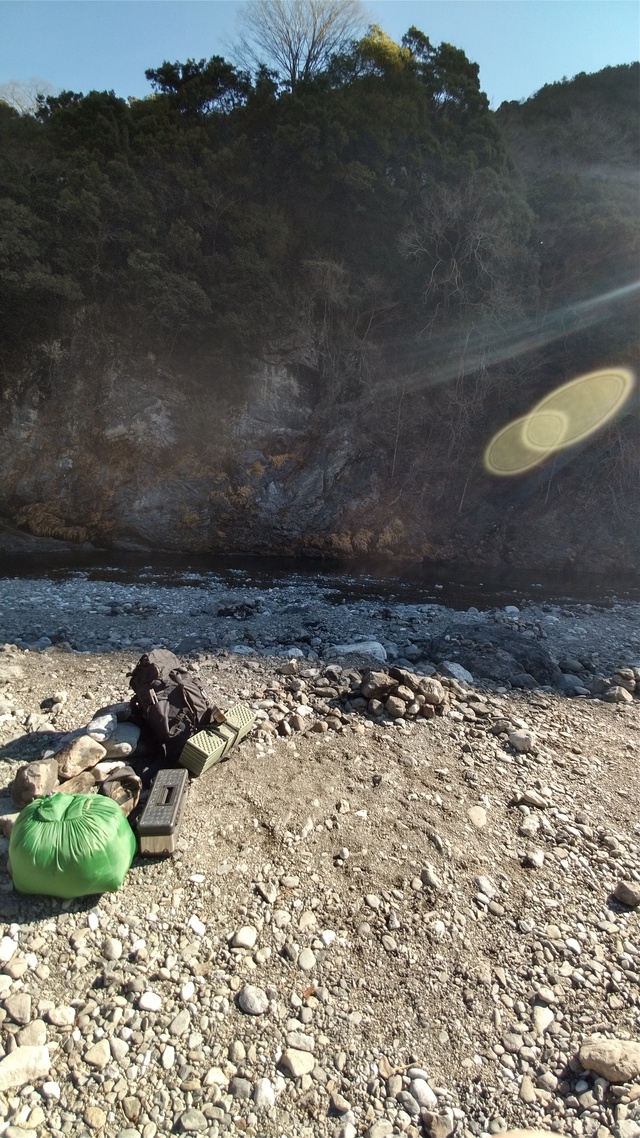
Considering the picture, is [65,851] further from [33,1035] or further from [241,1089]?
[241,1089]

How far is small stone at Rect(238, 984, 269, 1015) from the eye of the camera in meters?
2.82

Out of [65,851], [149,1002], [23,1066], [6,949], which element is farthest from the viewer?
[65,851]

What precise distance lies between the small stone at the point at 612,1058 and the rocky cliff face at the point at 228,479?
47.9ft

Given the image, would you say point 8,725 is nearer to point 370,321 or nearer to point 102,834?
point 102,834

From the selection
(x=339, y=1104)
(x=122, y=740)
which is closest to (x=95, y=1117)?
(x=339, y=1104)

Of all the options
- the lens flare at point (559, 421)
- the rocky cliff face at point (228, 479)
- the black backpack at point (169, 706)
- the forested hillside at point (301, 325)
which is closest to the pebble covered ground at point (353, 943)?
the black backpack at point (169, 706)

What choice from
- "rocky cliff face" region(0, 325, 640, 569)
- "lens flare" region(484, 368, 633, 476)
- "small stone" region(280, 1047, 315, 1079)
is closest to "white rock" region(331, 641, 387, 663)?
"small stone" region(280, 1047, 315, 1079)

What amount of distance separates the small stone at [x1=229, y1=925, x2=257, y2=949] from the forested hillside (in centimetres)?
1408

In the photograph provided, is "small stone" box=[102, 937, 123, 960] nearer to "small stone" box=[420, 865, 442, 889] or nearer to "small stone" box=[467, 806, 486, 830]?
"small stone" box=[420, 865, 442, 889]

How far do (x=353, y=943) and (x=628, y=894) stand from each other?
1847mm

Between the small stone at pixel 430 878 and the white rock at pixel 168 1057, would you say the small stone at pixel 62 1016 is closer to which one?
→ the white rock at pixel 168 1057

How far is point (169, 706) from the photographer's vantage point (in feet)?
15.9

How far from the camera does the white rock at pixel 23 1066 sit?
2418 mm

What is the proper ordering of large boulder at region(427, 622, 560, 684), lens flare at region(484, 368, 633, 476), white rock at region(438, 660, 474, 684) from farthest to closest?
lens flare at region(484, 368, 633, 476)
large boulder at region(427, 622, 560, 684)
white rock at region(438, 660, 474, 684)
